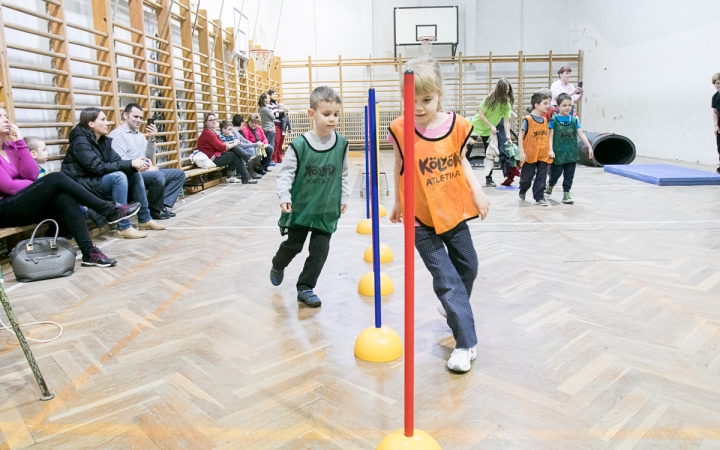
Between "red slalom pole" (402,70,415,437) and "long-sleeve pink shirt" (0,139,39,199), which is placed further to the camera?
"long-sleeve pink shirt" (0,139,39,199)

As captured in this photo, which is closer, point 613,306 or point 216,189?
point 613,306

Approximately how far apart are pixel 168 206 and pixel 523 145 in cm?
370

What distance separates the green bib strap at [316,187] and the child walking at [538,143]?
308 centimetres

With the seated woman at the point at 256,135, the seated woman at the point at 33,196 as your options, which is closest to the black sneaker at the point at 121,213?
the seated woman at the point at 33,196

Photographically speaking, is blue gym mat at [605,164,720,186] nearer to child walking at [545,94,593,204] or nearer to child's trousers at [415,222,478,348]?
child walking at [545,94,593,204]

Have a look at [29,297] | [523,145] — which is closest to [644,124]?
[523,145]

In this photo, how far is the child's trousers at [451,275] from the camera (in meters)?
1.97

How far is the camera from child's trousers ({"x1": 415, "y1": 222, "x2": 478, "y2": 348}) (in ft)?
6.47

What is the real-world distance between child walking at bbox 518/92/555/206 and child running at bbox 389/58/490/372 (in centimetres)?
337

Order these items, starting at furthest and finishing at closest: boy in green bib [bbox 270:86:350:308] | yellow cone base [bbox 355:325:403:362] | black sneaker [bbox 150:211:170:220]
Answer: black sneaker [bbox 150:211:170:220]
boy in green bib [bbox 270:86:350:308]
yellow cone base [bbox 355:325:403:362]

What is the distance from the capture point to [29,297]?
9.62 ft

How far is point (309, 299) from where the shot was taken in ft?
8.77

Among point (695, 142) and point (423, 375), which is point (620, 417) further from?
point (695, 142)

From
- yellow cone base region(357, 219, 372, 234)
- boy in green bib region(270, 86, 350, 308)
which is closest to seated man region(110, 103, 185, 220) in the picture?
yellow cone base region(357, 219, 372, 234)
